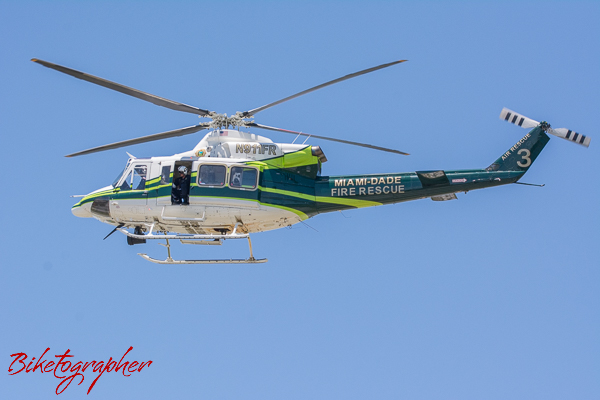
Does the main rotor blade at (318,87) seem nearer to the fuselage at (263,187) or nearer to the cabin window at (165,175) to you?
the fuselage at (263,187)

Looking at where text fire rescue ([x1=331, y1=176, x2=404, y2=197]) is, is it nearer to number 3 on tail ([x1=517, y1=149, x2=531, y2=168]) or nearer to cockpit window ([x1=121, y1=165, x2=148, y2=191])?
number 3 on tail ([x1=517, y1=149, x2=531, y2=168])

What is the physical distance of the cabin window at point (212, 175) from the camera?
17.9m

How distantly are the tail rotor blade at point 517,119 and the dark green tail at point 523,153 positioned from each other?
0.20 metres

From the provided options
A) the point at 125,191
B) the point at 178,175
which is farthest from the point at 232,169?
the point at 125,191

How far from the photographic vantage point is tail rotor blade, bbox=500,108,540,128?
17.8 metres

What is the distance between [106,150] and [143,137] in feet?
3.36

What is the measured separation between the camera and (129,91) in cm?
1672

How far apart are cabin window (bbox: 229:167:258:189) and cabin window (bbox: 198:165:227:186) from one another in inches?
9.1

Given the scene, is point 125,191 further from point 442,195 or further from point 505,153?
point 505,153

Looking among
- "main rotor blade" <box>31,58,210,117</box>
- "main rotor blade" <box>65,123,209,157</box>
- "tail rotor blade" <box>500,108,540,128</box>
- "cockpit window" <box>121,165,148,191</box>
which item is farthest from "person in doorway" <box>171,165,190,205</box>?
"tail rotor blade" <box>500,108,540,128</box>

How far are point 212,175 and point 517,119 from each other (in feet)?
25.9

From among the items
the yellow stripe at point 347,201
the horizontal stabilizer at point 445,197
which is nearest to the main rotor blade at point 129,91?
the yellow stripe at point 347,201

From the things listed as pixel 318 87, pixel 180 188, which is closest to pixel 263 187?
pixel 180 188

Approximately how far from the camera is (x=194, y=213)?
17.9 m
